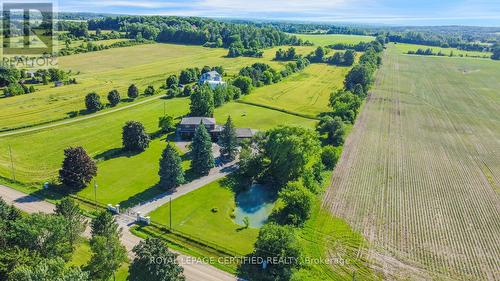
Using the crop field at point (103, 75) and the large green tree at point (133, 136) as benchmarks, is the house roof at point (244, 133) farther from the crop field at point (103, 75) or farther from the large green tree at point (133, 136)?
the crop field at point (103, 75)

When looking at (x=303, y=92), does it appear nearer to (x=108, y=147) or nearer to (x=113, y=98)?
(x=113, y=98)

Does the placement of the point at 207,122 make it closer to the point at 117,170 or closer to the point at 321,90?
the point at 117,170

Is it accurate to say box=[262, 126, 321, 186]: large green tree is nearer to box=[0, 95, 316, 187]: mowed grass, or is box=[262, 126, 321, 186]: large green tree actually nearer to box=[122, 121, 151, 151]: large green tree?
box=[0, 95, 316, 187]: mowed grass

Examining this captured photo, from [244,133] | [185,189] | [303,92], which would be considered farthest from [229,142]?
[303,92]

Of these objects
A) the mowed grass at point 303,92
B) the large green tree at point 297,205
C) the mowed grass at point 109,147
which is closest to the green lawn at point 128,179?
the mowed grass at point 109,147

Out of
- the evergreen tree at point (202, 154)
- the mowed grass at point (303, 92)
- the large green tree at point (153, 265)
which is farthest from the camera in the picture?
the mowed grass at point (303, 92)

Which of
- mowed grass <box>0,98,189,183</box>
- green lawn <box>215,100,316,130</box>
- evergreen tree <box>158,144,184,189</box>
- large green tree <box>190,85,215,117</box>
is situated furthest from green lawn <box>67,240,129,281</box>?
green lawn <box>215,100,316,130</box>
